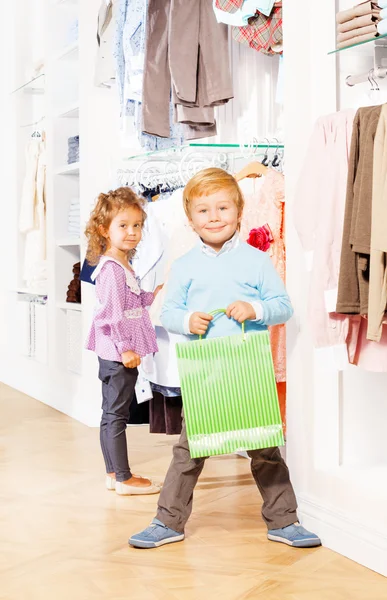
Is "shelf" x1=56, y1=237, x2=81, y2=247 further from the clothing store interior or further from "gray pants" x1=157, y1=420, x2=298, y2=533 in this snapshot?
"gray pants" x1=157, y1=420, x2=298, y2=533

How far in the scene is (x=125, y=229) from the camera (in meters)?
3.46

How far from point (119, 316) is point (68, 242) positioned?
1.88 m

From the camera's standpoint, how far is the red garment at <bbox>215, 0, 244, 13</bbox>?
3.72 meters

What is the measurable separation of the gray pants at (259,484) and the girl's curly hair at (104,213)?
3.34 ft

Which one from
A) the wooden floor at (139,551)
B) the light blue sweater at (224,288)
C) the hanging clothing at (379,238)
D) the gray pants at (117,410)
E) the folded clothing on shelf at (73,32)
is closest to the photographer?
the hanging clothing at (379,238)

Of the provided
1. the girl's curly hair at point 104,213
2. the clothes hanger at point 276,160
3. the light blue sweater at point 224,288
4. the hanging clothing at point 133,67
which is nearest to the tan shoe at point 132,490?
the girl's curly hair at point 104,213

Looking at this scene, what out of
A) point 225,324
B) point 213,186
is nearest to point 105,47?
point 213,186

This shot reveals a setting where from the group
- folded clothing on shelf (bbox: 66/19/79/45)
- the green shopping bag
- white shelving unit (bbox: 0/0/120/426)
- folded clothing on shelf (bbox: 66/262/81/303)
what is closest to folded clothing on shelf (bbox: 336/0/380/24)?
the green shopping bag

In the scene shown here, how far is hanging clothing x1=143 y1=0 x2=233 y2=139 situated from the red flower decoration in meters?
1.01

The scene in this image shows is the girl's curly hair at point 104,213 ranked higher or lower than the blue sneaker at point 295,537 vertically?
higher

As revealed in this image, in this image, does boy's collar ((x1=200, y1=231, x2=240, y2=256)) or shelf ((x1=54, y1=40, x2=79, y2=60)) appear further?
shelf ((x1=54, y1=40, x2=79, y2=60))

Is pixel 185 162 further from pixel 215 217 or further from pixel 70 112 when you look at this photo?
pixel 70 112

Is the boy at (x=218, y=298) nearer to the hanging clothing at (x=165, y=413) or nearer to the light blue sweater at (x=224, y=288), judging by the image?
the light blue sweater at (x=224, y=288)

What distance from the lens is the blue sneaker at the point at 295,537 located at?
2727 millimetres
